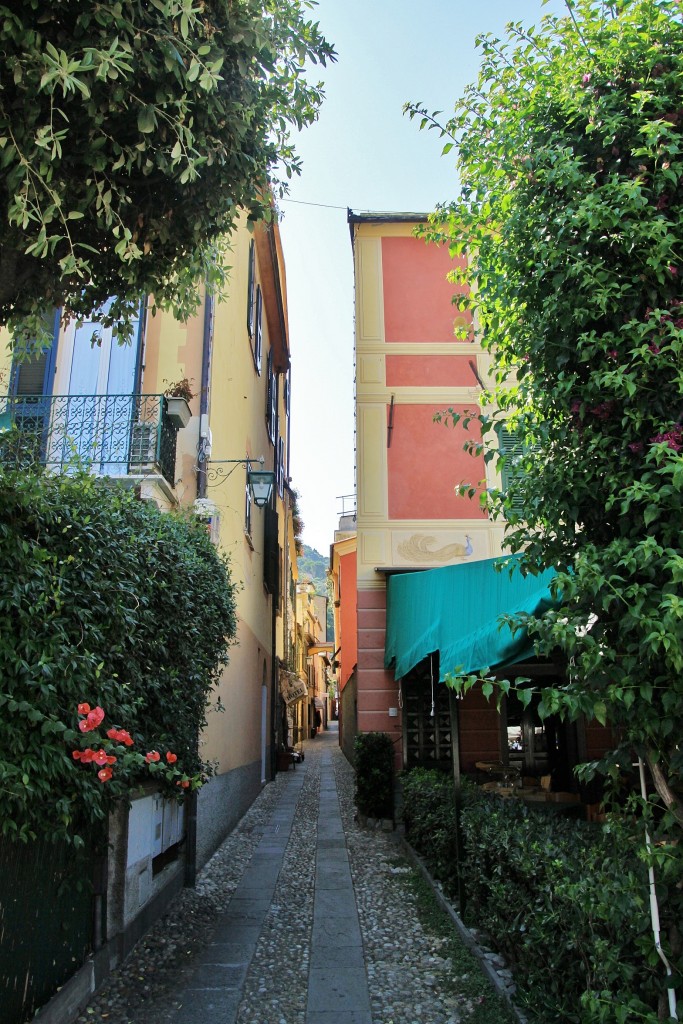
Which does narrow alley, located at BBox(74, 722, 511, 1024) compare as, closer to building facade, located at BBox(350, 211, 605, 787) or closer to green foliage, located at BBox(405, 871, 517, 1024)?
green foliage, located at BBox(405, 871, 517, 1024)

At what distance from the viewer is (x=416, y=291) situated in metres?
13.2

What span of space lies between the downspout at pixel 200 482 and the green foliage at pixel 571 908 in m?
3.19

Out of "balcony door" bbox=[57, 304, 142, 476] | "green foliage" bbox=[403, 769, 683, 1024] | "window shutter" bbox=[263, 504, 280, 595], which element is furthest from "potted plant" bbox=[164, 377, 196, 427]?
"window shutter" bbox=[263, 504, 280, 595]

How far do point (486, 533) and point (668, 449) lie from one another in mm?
9459

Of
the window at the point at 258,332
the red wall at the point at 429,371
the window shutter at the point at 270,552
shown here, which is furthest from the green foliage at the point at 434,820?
the window at the point at 258,332

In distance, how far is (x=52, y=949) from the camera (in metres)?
4.37

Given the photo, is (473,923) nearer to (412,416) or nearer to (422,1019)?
(422,1019)

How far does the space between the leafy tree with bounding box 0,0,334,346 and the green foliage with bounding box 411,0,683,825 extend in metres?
1.41

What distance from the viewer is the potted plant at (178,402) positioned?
8148 millimetres

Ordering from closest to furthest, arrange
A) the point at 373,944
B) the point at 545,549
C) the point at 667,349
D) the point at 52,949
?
the point at 667,349 → the point at 545,549 → the point at 52,949 → the point at 373,944

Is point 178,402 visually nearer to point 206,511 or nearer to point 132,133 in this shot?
point 206,511

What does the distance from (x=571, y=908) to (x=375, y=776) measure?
26.4 feet

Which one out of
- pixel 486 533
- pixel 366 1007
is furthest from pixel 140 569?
pixel 486 533

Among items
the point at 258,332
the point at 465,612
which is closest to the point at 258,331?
the point at 258,332
